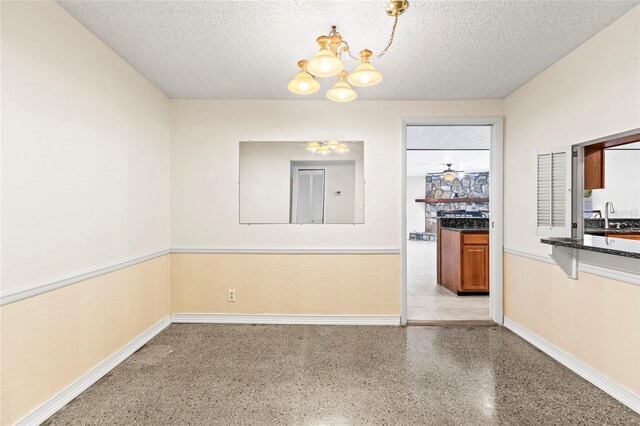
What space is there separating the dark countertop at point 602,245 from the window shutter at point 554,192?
141mm

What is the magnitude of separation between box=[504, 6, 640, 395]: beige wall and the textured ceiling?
6.7 inches

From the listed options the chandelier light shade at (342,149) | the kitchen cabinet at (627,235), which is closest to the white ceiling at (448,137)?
the chandelier light shade at (342,149)

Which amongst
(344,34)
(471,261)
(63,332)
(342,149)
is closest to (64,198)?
(63,332)

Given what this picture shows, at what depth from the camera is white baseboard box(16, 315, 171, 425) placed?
1.67 meters

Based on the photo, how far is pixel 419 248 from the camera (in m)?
9.15

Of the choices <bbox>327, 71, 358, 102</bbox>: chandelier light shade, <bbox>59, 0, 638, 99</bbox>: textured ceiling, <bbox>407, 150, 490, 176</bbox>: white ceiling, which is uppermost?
<bbox>407, 150, 490, 176</bbox>: white ceiling

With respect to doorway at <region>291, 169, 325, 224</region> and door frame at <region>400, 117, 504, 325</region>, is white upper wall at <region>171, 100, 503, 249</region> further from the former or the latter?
doorway at <region>291, 169, 325, 224</region>

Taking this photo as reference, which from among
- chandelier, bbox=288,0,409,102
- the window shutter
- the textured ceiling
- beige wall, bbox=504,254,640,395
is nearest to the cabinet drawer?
beige wall, bbox=504,254,640,395

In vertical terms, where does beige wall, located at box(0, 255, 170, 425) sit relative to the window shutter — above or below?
below

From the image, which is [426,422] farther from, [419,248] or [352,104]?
[419,248]

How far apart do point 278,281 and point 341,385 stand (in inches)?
53.5

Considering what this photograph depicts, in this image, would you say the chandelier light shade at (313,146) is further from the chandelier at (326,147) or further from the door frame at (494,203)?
the door frame at (494,203)

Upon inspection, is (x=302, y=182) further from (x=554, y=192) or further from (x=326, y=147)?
(x=554, y=192)

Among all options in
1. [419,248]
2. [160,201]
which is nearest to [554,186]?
[160,201]
